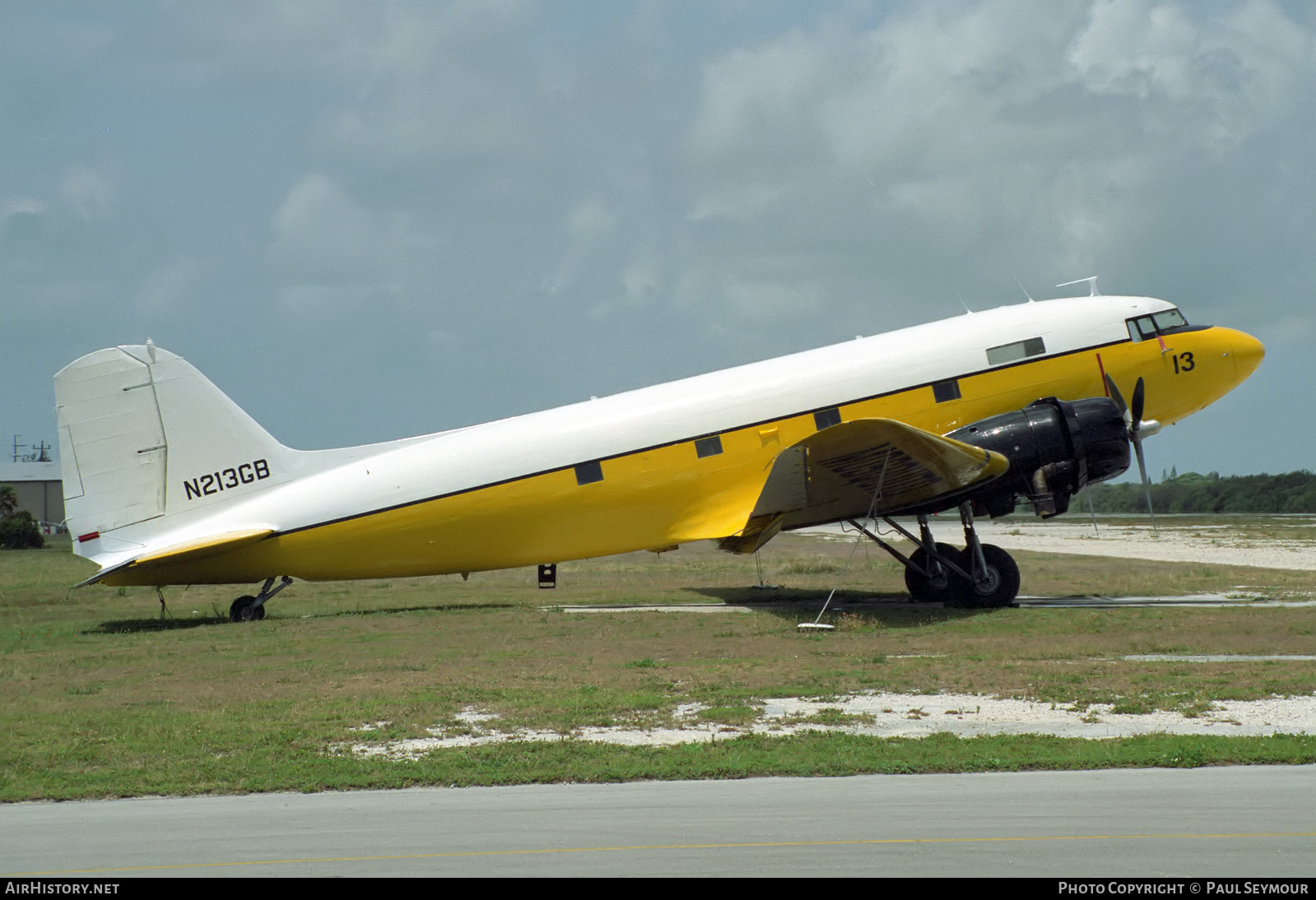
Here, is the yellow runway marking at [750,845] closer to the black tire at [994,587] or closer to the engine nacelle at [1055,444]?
the engine nacelle at [1055,444]

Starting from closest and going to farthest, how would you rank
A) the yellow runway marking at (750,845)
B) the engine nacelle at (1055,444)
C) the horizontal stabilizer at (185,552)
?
1. the yellow runway marking at (750,845)
2. the engine nacelle at (1055,444)
3. the horizontal stabilizer at (185,552)

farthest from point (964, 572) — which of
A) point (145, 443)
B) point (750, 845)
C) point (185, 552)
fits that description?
point (145, 443)

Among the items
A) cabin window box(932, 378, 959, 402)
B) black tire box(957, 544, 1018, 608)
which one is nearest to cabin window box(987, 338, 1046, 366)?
cabin window box(932, 378, 959, 402)

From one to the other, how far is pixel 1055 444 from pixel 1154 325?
11.5ft

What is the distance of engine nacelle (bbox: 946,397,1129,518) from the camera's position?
17812 mm

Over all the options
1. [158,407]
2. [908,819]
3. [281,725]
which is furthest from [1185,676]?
[158,407]

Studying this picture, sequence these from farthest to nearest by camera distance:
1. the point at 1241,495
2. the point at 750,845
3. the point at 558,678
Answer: the point at 1241,495 → the point at 558,678 → the point at 750,845

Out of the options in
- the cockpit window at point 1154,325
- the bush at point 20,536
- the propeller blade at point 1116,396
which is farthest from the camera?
the bush at point 20,536

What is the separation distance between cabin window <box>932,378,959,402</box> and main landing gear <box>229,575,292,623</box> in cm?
1146

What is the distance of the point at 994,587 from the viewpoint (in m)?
18.7

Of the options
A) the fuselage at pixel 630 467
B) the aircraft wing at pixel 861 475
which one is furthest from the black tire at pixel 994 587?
the fuselage at pixel 630 467

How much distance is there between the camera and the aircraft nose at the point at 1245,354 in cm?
1991

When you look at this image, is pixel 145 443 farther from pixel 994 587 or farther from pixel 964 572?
pixel 994 587

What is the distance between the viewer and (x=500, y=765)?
8711mm
